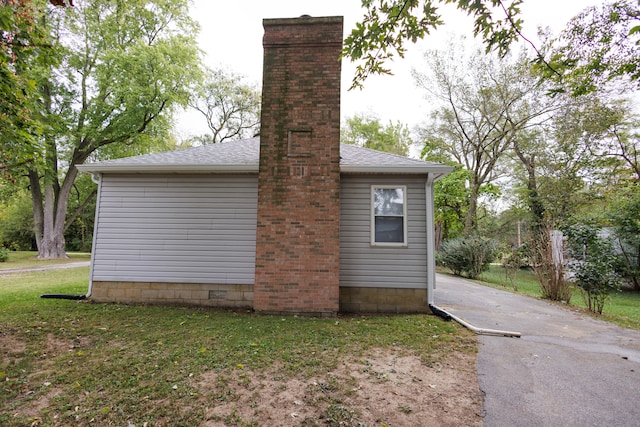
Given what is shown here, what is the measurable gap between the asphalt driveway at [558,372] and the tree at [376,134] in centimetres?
2382

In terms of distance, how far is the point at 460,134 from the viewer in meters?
20.4

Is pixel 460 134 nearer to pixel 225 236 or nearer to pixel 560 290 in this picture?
pixel 560 290

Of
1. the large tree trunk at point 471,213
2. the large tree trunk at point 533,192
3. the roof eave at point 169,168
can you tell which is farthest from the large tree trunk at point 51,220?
the large tree trunk at point 533,192

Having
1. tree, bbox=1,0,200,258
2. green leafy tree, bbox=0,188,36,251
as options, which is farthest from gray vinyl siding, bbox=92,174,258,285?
green leafy tree, bbox=0,188,36,251

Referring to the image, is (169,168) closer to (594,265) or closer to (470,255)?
(594,265)

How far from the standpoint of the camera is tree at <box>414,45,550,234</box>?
16.3 m

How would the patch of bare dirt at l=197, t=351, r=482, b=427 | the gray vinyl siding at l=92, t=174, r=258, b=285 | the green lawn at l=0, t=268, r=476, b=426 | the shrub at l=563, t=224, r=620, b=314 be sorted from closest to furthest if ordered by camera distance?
the patch of bare dirt at l=197, t=351, r=482, b=427 < the green lawn at l=0, t=268, r=476, b=426 < the gray vinyl siding at l=92, t=174, r=258, b=285 < the shrub at l=563, t=224, r=620, b=314

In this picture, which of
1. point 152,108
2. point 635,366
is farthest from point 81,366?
point 152,108

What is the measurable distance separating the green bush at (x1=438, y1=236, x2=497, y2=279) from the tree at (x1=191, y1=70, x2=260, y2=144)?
18.0 meters

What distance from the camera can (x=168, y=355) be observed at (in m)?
3.68

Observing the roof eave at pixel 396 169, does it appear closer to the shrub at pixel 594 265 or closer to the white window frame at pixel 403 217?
the white window frame at pixel 403 217

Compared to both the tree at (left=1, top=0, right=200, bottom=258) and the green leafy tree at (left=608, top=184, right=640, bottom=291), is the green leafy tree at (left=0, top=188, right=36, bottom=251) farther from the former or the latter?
the green leafy tree at (left=608, top=184, right=640, bottom=291)

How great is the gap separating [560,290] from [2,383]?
11.4 m

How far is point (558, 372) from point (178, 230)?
22.0ft
